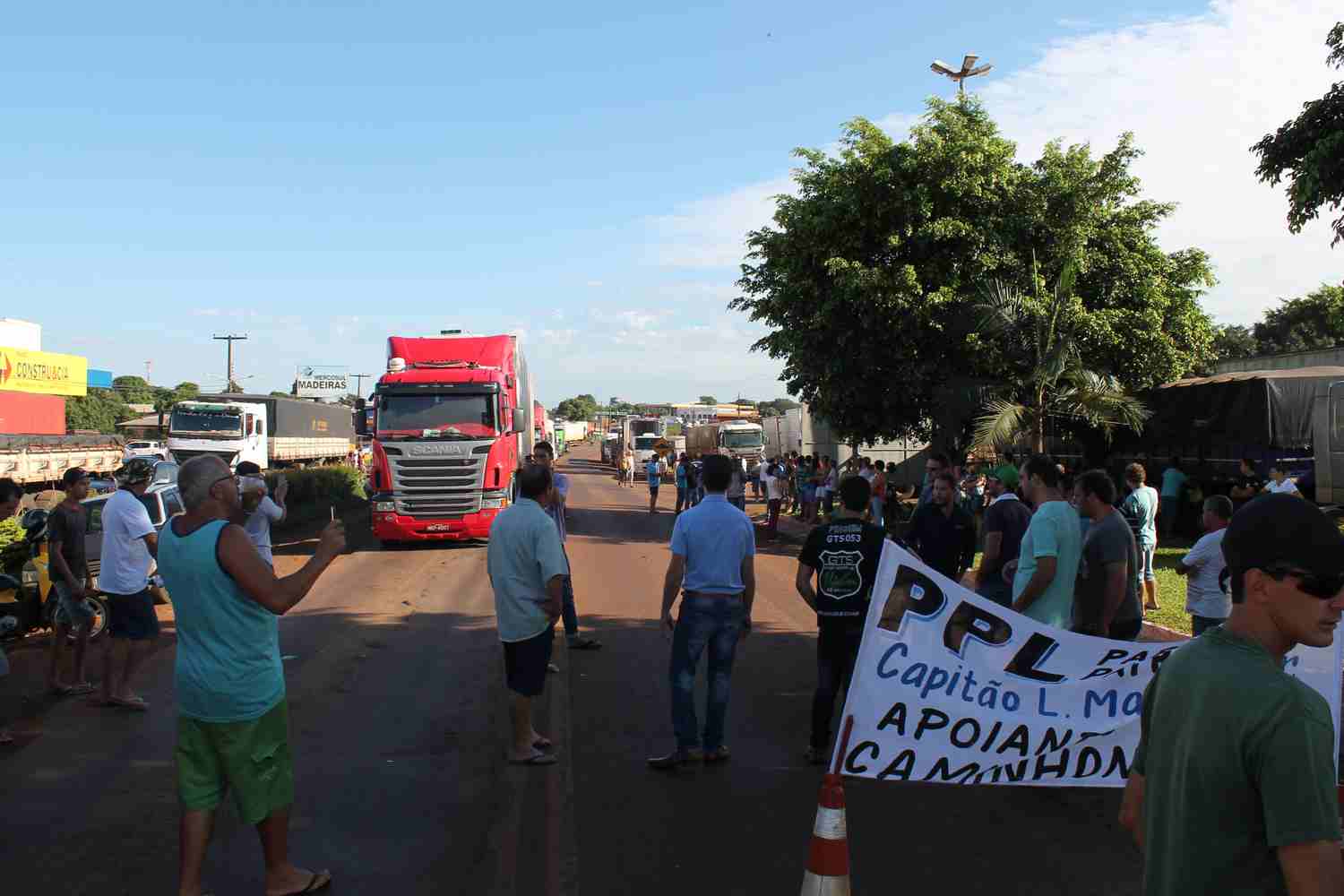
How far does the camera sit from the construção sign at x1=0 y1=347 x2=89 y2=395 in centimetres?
5159

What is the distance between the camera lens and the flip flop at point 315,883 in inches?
180

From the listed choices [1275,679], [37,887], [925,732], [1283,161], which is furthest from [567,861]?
[1283,161]

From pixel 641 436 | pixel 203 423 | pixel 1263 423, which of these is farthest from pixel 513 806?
pixel 641 436

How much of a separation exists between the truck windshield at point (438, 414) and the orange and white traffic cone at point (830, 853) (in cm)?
1635

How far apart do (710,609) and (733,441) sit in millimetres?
37340

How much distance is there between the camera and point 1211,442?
20.0m

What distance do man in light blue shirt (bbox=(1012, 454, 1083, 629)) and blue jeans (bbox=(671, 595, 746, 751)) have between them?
1.78 metres

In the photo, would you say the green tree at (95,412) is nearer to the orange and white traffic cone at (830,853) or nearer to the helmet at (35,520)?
the helmet at (35,520)

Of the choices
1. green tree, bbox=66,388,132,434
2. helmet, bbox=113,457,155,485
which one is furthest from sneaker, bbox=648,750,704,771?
green tree, bbox=66,388,132,434

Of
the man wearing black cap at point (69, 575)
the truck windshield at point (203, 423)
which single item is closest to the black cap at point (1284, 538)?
the man wearing black cap at point (69, 575)

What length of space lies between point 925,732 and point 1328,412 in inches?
645

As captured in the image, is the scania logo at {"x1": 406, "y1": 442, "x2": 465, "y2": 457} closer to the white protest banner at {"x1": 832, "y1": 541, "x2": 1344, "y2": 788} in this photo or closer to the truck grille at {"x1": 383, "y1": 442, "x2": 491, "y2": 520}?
the truck grille at {"x1": 383, "y1": 442, "x2": 491, "y2": 520}

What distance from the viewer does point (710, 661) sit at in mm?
6656

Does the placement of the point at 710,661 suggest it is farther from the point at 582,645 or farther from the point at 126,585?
the point at 126,585
